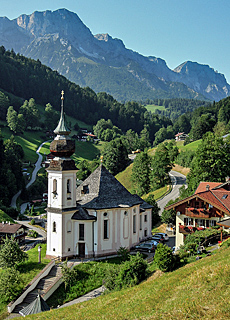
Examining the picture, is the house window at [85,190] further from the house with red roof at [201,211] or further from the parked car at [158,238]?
the parked car at [158,238]

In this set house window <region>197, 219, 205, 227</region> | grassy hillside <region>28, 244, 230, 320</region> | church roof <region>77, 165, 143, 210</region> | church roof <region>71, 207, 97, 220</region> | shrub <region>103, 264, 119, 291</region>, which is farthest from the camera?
church roof <region>77, 165, 143, 210</region>

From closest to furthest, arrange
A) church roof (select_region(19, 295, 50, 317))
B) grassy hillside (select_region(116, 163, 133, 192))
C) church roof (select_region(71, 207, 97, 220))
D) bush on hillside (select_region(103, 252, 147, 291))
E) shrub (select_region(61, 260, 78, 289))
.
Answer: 1. church roof (select_region(19, 295, 50, 317))
2. bush on hillside (select_region(103, 252, 147, 291))
3. shrub (select_region(61, 260, 78, 289))
4. church roof (select_region(71, 207, 97, 220))
5. grassy hillside (select_region(116, 163, 133, 192))

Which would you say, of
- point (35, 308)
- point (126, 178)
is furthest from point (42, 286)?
point (126, 178)

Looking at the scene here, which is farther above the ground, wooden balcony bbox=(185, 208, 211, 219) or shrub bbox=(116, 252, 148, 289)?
wooden balcony bbox=(185, 208, 211, 219)

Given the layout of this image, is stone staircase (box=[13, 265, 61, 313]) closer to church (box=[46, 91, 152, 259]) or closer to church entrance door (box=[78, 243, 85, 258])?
church (box=[46, 91, 152, 259])

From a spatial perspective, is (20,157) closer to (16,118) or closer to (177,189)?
(16,118)

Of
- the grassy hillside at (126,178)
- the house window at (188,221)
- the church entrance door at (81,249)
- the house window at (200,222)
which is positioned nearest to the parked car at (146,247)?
the house window at (188,221)

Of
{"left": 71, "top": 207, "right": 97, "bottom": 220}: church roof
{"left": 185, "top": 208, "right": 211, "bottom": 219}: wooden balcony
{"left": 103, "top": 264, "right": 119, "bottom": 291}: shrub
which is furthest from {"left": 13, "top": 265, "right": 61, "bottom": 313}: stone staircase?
{"left": 185, "top": 208, "right": 211, "bottom": 219}: wooden balcony

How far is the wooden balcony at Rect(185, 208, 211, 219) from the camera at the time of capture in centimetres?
4244

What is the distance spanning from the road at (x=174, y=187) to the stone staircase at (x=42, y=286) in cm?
3239

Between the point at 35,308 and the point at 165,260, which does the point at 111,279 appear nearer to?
the point at 165,260

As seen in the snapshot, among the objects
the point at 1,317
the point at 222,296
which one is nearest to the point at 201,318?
the point at 222,296

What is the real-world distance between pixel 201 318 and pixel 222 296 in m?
2.03

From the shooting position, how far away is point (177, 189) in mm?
80750
